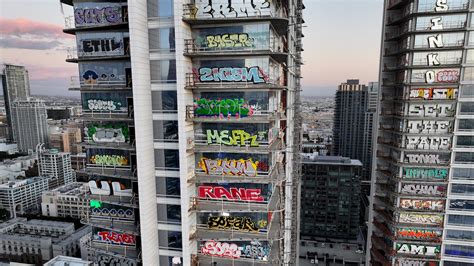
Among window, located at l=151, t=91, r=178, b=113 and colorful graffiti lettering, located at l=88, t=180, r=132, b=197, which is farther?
colorful graffiti lettering, located at l=88, t=180, r=132, b=197

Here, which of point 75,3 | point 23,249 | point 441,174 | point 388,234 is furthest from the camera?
point 23,249

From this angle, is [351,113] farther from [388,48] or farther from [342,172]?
[388,48]

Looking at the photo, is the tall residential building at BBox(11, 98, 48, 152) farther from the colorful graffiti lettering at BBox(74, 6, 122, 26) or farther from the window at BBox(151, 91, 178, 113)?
the window at BBox(151, 91, 178, 113)

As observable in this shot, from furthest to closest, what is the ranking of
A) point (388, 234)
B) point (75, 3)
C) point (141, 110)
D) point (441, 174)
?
point (388, 234), point (441, 174), point (75, 3), point (141, 110)

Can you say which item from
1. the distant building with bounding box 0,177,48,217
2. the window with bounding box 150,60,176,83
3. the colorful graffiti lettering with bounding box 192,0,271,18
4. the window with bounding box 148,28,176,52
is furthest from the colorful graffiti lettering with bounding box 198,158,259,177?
the distant building with bounding box 0,177,48,217

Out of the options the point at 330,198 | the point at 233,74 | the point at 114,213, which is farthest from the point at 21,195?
the point at 233,74

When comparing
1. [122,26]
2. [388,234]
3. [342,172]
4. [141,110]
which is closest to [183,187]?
[141,110]

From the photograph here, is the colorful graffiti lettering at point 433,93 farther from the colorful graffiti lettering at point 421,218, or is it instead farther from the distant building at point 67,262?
the distant building at point 67,262
